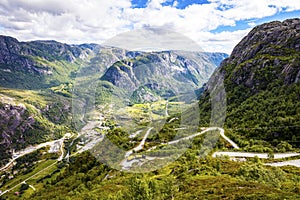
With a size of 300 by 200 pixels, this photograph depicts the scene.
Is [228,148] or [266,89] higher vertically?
[266,89]

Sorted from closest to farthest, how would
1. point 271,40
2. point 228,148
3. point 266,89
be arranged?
point 228,148
point 266,89
point 271,40

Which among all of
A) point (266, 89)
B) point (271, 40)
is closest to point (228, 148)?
point (266, 89)

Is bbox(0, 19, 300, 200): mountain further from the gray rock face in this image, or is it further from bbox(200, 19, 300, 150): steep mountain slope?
the gray rock face

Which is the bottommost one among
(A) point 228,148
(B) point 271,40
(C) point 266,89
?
(A) point 228,148

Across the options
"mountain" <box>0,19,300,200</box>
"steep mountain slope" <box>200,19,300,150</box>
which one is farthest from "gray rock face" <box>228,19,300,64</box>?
"mountain" <box>0,19,300,200</box>

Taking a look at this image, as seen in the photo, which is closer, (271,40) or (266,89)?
(266,89)

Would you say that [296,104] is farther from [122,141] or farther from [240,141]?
[122,141]

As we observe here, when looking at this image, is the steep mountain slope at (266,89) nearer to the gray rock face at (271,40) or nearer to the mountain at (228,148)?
the gray rock face at (271,40)

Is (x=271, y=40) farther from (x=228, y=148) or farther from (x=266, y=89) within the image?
(x=228, y=148)

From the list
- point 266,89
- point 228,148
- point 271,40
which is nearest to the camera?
point 228,148
